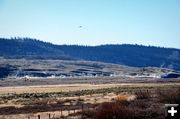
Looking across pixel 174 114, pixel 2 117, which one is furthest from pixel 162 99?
pixel 174 114

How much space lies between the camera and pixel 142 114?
36812 millimetres

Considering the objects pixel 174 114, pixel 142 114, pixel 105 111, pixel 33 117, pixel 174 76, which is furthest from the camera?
pixel 174 76

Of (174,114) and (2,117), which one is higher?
(174,114)

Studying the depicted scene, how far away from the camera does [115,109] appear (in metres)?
34.3

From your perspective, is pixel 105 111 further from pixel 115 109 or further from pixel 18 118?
pixel 18 118

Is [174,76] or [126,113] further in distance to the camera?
[174,76]

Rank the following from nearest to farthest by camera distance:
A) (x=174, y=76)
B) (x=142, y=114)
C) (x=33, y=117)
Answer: (x=142, y=114), (x=33, y=117), (x=174, y=76)

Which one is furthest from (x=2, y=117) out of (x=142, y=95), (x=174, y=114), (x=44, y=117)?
(x=174, y=114)

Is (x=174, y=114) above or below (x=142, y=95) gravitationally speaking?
above

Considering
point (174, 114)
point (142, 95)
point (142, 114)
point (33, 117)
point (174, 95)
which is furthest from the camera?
point (142, 95)

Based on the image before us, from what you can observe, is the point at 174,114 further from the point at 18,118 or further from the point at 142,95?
the point at 142,95

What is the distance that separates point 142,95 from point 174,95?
1992 cm

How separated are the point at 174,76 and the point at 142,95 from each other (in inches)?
5192

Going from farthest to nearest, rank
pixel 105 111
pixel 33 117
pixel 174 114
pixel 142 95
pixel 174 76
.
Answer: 1. pixel 174 76
2. pixel 142 95
3. pixel 33 117
4. pixel 105 111
5. pixel 174 114
